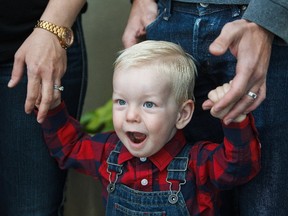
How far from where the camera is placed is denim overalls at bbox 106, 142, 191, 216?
194 centimetres

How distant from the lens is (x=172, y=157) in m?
1.98

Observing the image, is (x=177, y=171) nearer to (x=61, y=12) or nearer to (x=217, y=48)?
(x=217, y=48)

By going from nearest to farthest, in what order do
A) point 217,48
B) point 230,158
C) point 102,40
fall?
point 217,48 → point 230,158 → point 102,40

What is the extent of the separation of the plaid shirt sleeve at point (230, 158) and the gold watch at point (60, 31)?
1.87 ft

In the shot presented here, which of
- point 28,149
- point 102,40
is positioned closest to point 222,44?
point 28,149

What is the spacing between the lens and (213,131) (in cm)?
212

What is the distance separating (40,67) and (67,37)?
184mm

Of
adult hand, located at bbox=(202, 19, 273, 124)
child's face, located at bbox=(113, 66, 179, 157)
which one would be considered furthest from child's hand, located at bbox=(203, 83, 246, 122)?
child's face, located at bbox=(113, 66, 179, 157)

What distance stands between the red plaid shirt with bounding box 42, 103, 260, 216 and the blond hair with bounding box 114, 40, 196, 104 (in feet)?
0.61

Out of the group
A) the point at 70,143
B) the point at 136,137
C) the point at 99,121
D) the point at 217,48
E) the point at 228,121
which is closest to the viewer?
the point at 217,48

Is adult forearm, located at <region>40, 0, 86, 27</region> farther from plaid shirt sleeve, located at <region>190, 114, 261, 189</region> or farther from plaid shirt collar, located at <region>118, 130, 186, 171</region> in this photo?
plaid shirt sleeve, located at <region>190, 114, 261, 189</region>

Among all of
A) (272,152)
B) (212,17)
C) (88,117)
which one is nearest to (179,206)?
(272,152)

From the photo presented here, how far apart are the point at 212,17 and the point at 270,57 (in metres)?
0.23

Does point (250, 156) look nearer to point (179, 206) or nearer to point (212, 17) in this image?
point (179, 206)
